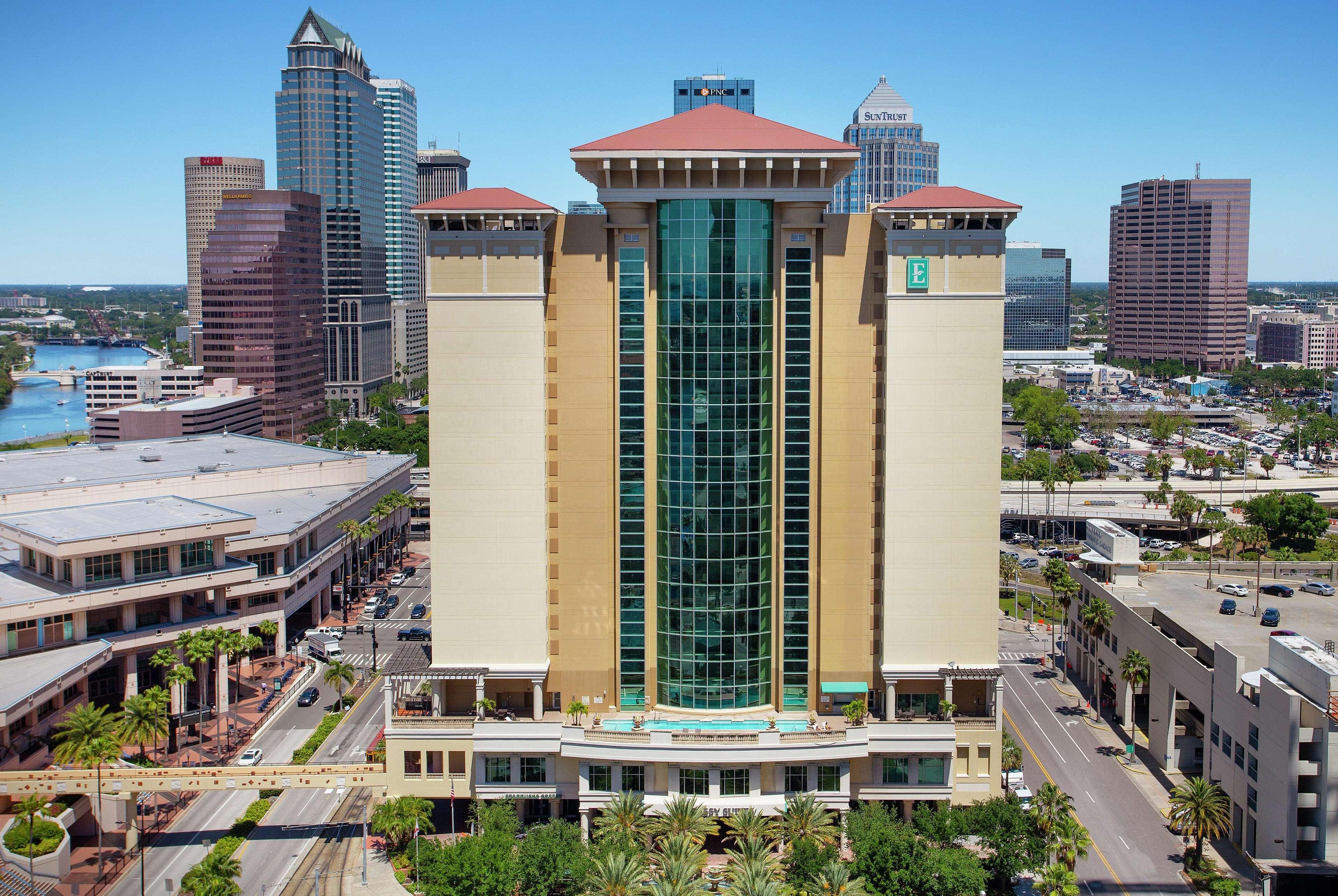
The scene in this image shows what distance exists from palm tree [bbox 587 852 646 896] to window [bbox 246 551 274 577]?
69.0 m

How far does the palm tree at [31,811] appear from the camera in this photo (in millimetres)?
74812

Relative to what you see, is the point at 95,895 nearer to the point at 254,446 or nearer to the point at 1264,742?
the point at 1264,742

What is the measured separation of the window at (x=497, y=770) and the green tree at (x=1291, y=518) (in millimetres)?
137574

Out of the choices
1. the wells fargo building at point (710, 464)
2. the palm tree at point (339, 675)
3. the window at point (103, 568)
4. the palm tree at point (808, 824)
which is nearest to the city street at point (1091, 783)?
the wells fargo building at point (710, 464)

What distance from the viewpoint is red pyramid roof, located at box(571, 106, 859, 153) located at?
83.8m

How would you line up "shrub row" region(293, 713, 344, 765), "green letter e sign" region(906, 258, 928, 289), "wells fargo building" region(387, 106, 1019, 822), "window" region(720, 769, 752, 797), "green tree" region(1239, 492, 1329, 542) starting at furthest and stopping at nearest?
"green tree" region(1239, 492, 1329, 542) → "shrub row" region(293, 713, 344, 765) → "green letter e sign" region(906, 258, 928, 289) → "wells fargo building" region(387, 106, 1019, 822) → "window" region(720, 769, 752, 797)

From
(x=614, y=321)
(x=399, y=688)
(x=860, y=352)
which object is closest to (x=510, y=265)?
(x=614, y=321)

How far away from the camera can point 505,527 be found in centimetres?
8769

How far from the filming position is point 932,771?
277ft

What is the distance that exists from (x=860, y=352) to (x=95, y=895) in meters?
66.1

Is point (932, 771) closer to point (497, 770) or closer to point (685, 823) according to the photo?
point (685, 823)

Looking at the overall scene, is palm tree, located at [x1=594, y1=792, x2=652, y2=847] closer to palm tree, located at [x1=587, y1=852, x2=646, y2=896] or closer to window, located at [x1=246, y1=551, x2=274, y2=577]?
palm tree, located at [x1=587, y1=852, x2=646, y2=896]

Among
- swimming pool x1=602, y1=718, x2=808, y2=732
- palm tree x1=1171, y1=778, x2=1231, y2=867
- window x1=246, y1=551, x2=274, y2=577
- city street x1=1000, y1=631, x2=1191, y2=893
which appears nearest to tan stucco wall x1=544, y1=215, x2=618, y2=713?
swimming pool x1=602, y1=718, x2=808, y2=732

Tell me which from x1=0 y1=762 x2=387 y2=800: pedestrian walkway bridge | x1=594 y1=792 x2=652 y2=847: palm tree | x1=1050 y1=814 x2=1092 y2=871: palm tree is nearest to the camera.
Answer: x1=1050 y1=814 x2=1092 y2=871: palm tree
